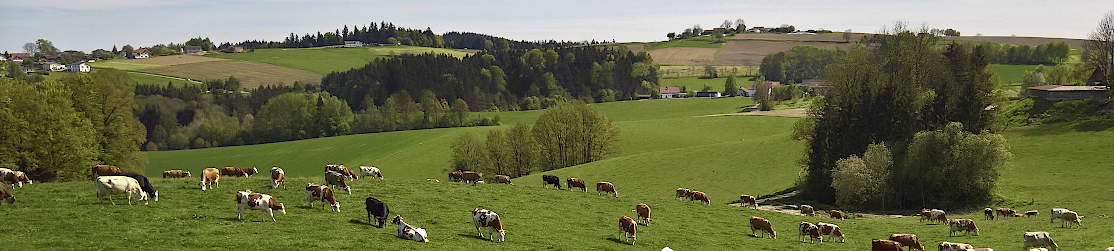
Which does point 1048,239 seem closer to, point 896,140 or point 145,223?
point 145,223

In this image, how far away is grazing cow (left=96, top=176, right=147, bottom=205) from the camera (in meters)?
24.7

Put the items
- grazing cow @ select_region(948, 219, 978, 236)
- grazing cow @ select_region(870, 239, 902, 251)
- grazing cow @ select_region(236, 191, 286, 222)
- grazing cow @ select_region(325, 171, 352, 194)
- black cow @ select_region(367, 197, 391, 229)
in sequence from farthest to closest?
1. grazing cow @ select_region(948, 219, 978, 236)
2. grazing cow @ select_region(325, 171, 352, 194)
3. grazing cow @ select_region(870, 239, 902, 251)
4. black cow @ select_region(367, 197, 391, 229)
5. grazing cow @ select_region(236, 191, 286, 222)

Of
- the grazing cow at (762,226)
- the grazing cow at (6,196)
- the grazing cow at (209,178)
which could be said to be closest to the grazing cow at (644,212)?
the grazing cow at (762,226)

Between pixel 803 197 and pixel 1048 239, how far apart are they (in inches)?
1201

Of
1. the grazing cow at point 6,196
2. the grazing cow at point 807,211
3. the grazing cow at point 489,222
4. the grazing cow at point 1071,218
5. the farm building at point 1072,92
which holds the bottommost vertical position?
the grazing cow at point 807,211

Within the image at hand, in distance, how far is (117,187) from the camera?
81.6 ft

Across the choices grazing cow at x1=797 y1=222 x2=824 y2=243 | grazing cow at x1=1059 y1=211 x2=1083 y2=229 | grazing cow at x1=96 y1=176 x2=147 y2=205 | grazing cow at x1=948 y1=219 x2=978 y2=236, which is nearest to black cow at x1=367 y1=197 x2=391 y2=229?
grazing cow at x1=96 y1=176 x2=147 y2=205

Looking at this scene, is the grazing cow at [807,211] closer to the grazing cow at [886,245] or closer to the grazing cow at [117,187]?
the grazing cow at [886,245]

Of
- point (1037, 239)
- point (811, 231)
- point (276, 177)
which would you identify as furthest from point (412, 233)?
point (1037, 239)

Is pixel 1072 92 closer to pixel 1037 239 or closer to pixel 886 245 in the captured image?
pixel 1037 239

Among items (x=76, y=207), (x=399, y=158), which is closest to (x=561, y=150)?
(x=399, y=158)

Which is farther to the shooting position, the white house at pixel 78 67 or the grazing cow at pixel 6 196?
the white house at pixel 78 67

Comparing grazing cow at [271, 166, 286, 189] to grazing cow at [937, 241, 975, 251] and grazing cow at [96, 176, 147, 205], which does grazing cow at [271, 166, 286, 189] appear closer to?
grazing cow at [96, 176, 147, 205]

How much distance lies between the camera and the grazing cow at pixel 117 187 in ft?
81.1
